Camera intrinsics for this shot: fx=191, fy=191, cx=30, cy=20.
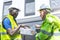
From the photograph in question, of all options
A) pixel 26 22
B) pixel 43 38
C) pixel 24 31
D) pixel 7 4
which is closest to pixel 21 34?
pixel 24 31

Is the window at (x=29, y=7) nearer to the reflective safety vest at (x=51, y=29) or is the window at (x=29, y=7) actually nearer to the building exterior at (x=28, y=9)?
the building exterior at (x=28, y=9)

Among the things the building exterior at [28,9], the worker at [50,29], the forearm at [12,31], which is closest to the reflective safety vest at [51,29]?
the worker at [50,29]

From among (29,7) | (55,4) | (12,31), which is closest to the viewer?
(12,31)

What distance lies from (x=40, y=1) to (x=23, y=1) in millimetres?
409

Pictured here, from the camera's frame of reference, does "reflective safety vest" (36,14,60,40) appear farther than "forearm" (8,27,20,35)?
No

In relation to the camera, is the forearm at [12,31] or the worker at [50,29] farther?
the forearm at [12,31]

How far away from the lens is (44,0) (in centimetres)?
378

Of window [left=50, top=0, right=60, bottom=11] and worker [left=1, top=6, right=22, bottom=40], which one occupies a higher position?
window [left=50, top=0, right=60, bottom=11]

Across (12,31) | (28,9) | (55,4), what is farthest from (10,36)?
(55,4)

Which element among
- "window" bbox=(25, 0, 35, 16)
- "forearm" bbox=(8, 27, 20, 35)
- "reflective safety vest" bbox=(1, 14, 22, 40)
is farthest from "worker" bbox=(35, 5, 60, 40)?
"window" bbox=(25, 0, 35, 16)

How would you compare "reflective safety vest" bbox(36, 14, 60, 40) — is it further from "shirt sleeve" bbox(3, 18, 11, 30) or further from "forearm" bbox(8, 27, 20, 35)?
"shirt sleeve" bbox(3, 18, 11, 30)

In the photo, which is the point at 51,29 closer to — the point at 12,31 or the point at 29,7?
the point at 12,31

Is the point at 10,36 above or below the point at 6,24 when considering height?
below

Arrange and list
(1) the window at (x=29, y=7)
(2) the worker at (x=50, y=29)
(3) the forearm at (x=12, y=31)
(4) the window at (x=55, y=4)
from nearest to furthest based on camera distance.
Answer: (2) the worker at (x=50, y=29)
(3) the forearm at (x=12, y=31)
(4) the window at (x=55, y=4)
(1) the window at (x=29, y=7)
